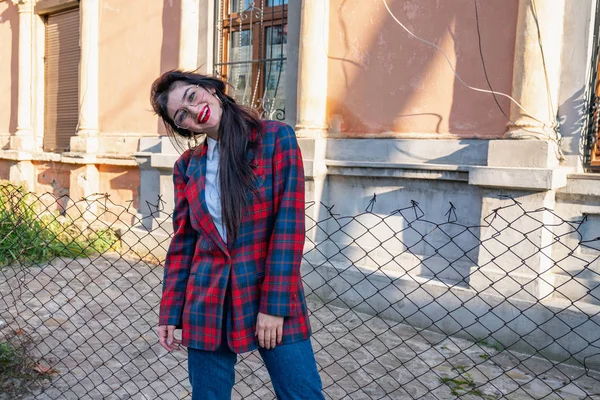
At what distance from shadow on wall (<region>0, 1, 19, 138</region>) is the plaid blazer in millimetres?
10096

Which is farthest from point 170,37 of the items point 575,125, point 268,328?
point 268,328

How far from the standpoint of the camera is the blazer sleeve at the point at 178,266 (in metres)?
1.97

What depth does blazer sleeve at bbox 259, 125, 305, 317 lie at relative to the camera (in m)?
1.74

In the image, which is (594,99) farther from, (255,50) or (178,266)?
(178,266)

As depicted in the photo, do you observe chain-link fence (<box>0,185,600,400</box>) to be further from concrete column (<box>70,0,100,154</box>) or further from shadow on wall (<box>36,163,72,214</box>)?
shadow on wall (<box>36,163,72,214</box>)

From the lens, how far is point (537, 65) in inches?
177

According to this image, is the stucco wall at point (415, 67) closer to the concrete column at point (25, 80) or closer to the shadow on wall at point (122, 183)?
the shadow on wall at point (122, 183)

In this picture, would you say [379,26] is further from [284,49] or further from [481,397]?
[481,397]

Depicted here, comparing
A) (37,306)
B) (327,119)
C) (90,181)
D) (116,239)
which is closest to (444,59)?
(327,119)

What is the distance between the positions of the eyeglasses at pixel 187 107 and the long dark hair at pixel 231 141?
5cm

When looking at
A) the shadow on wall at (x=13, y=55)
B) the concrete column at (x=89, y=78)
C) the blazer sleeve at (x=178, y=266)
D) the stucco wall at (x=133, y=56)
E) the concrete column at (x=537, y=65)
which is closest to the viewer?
the blazer sleeve at (x=178, y=266)

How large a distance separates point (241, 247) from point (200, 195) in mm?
238

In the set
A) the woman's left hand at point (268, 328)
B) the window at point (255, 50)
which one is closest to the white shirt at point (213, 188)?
the woman's left hand at point (268, 328)

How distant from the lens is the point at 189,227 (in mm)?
1990
